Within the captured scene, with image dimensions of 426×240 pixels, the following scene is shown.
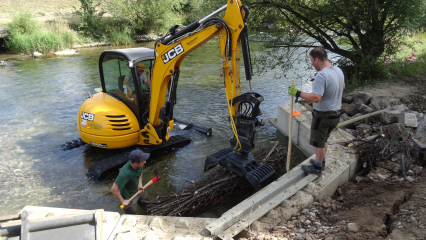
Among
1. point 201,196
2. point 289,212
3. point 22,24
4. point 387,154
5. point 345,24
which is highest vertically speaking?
point 22,24

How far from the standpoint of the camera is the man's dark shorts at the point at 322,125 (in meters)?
4.09

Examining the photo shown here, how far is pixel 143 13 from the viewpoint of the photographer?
24688 mm

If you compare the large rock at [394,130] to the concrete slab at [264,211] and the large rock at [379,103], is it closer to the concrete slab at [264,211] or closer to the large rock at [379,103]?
the large rock at [379,103]

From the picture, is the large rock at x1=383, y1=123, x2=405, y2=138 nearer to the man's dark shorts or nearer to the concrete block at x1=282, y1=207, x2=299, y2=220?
the man's dark shorts

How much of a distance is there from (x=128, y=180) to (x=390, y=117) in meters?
5.08

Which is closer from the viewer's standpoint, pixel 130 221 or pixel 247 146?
pixel 130 221

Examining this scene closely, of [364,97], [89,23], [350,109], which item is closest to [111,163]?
[350,109]

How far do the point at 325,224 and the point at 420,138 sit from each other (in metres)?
2.75

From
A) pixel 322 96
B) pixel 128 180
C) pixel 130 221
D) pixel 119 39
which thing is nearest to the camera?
pixel 130 221

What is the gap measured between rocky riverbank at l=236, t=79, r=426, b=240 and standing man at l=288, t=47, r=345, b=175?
0.74 metres

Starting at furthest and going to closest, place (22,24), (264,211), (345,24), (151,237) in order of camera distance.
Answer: (22,24)
(345,24)
(264,211)
(151,237)

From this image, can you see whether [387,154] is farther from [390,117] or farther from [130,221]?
[130,221]

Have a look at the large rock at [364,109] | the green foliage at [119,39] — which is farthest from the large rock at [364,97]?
the green foliage at [119,39]

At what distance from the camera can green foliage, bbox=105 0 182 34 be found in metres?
24.3
